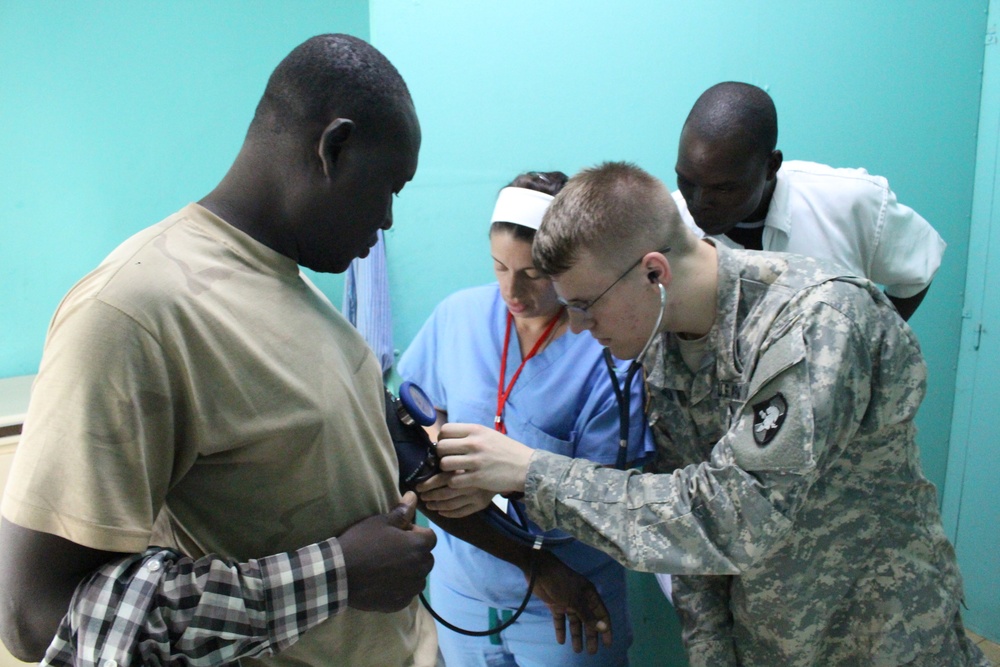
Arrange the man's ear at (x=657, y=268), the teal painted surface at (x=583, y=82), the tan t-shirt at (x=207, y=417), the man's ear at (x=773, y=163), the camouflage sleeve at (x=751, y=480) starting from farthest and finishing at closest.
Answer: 1. the teal painted surface at (x=583, y=82)
2. the man's ear at (x=773, y=163)
3. the man's ear at (x=657, y=268)
4. the camouflage sleeve at (x=751, y=480)
5. the tan t-shirt at (x=207, y=417)

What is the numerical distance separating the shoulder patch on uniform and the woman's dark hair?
59cm

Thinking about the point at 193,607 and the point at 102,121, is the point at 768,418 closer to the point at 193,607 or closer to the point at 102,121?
the point at 193,607

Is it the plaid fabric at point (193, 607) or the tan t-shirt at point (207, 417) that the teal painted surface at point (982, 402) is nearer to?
the tan t-shirt at point (207, 417)

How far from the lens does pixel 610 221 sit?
3.67 feet

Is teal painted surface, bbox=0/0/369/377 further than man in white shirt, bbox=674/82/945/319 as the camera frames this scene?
Yes

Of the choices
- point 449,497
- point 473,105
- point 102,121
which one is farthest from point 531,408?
point 102,121

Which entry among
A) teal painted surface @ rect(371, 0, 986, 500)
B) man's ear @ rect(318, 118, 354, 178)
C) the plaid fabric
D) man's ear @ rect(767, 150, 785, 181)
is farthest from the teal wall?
the plaid fabric

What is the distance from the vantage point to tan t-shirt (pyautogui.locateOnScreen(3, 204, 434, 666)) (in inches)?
23.8

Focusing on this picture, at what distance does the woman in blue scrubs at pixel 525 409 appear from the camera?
140 cm

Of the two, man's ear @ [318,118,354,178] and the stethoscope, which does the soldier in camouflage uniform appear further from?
man's ear @ [318,118,354,178]

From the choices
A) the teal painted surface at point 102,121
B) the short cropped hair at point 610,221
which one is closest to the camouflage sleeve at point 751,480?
the short cropped hair at point 610,221

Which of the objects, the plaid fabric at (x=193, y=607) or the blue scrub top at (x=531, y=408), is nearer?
the plaid fabric at (x=193, y=607)

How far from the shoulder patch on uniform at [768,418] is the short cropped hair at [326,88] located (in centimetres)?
67

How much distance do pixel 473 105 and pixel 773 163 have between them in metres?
0.79
